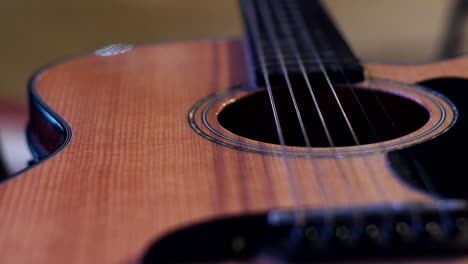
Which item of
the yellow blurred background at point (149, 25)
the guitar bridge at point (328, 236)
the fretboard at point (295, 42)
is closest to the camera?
the guitar bridge at point (328, 236)

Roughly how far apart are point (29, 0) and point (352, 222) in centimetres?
148

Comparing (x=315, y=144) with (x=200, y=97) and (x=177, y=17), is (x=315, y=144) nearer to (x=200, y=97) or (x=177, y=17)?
(x=200, y=97)

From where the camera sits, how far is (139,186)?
44 centimetres

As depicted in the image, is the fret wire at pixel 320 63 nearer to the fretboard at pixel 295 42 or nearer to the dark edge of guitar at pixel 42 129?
the fretboard at pixel 295 42

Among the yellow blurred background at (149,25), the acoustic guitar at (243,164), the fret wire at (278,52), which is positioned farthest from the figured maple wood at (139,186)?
the yellow blurred background at (149,25)

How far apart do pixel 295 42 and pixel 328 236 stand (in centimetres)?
51

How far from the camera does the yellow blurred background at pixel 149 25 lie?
1.58 meters

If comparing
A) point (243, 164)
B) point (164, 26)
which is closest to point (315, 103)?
point (243, 164)

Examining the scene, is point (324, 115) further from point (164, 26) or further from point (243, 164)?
point (164, 26)

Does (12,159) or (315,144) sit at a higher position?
(315,144)

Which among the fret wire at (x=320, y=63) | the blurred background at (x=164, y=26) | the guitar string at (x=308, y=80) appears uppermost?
the guitar string at (x=308, y=80)

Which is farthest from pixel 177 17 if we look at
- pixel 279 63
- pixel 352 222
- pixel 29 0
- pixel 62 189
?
pixel 352 222

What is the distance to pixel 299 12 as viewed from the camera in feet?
3.14

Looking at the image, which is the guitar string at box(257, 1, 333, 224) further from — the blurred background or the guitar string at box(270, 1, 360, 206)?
the blurred background
